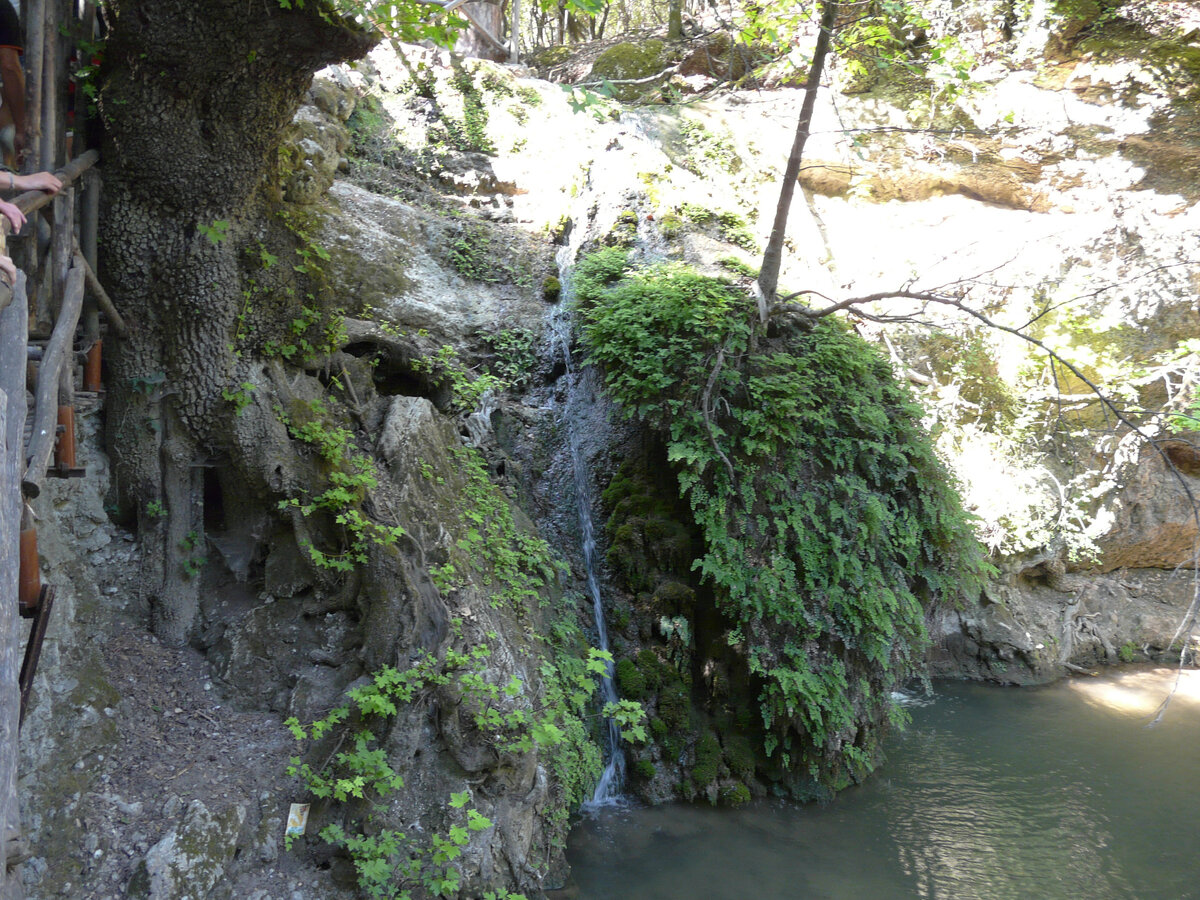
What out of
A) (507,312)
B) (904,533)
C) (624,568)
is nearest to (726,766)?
(624,568)

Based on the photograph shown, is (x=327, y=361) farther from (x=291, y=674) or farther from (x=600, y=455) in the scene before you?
(x=600, y=455)

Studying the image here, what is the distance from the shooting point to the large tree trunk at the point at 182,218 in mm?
4711

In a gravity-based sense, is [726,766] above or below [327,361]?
below

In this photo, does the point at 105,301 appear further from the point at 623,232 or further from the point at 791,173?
the point at 623,232

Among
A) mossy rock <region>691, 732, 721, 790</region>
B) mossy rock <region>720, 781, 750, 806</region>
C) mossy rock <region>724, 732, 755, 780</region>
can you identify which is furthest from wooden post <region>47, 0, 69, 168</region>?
mossy rock <region>720, 781, 750, 806</region>

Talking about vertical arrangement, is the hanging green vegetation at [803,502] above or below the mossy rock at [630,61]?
below

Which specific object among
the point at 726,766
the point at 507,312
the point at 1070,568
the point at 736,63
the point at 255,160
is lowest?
the point at 726,766

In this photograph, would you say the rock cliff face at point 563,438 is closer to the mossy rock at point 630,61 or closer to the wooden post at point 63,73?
the mossy rock at point 630,61

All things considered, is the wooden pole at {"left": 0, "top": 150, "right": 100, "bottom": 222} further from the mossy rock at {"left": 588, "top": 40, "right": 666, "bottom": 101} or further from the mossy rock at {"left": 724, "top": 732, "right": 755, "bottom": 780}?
the mossy rock at {"left": 588, "top": 40, "right": 666, "bottom": 101}

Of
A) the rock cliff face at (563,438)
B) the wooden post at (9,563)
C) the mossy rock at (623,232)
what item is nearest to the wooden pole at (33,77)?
the rock cliff face at (563,438)

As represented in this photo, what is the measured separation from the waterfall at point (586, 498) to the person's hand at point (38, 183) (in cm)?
477

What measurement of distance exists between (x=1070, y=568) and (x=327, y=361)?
37.0ft

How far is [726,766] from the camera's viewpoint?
22.7 feet

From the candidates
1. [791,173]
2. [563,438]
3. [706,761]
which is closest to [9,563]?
[706,761]
